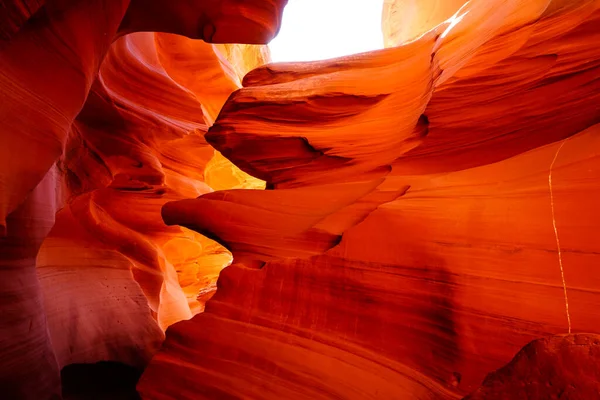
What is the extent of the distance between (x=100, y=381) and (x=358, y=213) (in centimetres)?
649

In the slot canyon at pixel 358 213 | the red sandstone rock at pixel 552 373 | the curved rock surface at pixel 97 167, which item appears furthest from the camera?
the curved rock surface at pixel 97 167

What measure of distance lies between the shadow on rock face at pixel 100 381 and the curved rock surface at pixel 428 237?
3.76 m

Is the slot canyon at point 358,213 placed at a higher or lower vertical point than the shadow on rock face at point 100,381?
higher

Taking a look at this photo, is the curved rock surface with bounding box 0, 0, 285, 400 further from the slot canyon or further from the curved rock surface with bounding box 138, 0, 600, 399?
the curved rock surface with bounding box 138, 0, 600, 399

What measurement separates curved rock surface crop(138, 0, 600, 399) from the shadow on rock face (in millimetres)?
3762

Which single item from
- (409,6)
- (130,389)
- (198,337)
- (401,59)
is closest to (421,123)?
(401,59)

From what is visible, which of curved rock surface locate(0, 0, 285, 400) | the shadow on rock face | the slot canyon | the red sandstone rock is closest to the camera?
the red sandstone rock

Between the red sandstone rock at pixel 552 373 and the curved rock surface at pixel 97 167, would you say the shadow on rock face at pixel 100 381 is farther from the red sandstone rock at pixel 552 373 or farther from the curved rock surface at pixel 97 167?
the red sandstone rock at pixel 552 373

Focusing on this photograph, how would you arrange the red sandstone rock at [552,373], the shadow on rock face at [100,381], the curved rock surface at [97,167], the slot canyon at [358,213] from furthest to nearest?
the shadow on rock face at [100,381] → the curved rock surface at [97,167] → the slot canyon at [358,213] → the red sandstone rock at [552,373]

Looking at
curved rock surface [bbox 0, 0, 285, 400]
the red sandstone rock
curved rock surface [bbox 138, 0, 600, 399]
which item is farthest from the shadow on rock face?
the red sandstone rock

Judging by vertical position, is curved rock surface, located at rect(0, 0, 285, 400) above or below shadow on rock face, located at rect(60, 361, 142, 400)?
above

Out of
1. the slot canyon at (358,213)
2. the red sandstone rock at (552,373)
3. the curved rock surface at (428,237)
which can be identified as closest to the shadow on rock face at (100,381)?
the slot canyon at (358,213)

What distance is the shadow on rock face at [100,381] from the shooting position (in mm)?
6273

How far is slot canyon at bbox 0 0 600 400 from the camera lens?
8.41ft
